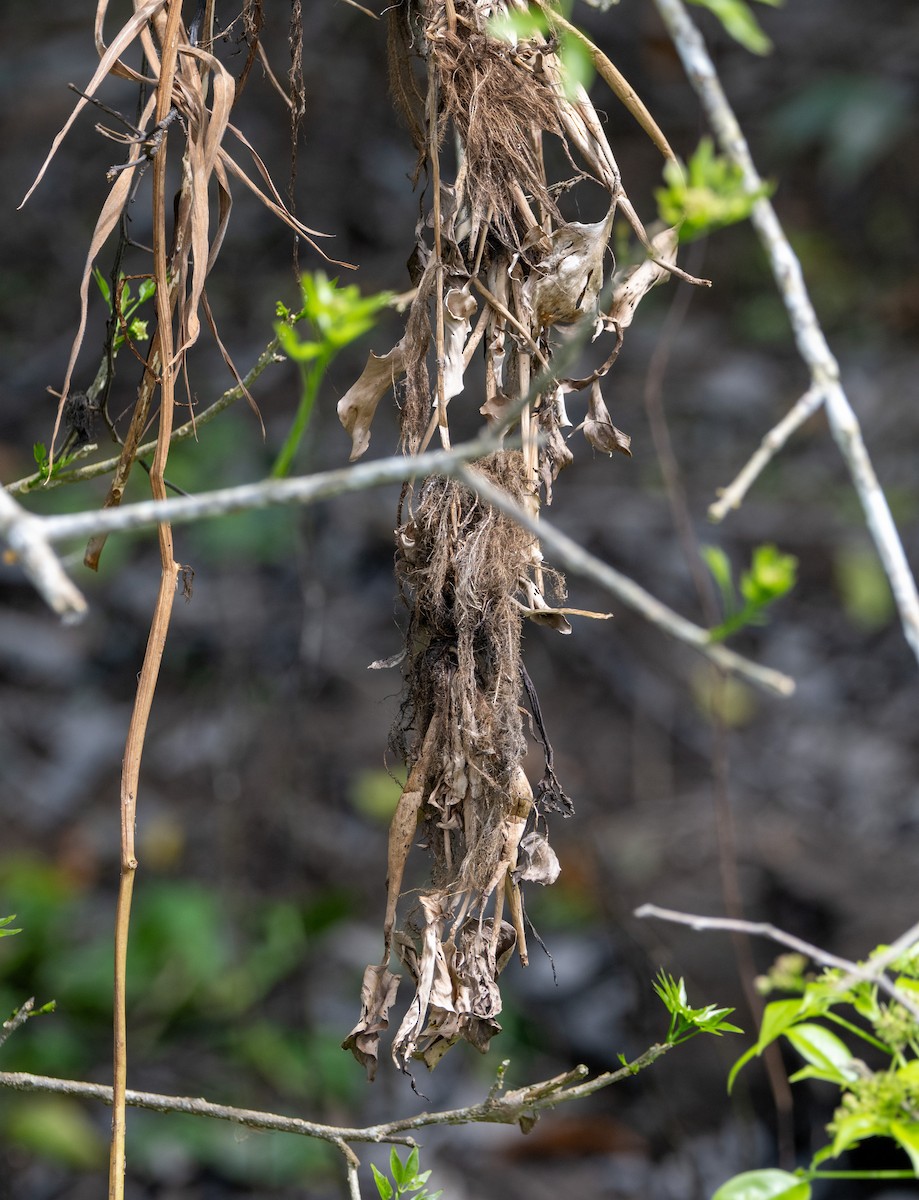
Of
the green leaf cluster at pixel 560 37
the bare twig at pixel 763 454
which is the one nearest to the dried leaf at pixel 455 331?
the green leaf cluster at pixel 560 37

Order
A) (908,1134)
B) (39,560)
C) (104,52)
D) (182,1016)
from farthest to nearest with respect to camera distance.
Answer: (182,1016), (104,52), (908,1134), (39,560)

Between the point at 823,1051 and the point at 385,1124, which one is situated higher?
the point at 823,1051

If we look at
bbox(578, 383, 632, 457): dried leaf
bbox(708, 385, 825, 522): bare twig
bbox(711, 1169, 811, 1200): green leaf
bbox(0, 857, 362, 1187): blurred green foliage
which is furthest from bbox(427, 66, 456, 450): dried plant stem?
bbox(0, 857, 362, 1187): blurred green foliage

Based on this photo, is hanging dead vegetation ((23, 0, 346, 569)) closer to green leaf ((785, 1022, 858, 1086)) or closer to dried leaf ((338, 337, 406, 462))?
dried leaf ((338, 337, 406, 462))

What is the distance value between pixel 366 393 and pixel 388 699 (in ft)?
3.90

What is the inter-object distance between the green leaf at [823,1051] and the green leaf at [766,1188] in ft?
0.22

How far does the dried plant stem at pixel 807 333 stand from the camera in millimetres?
463

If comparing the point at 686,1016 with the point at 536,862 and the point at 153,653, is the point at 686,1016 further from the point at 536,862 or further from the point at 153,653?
the point at 153,653

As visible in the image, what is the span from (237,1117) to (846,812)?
76.6 inches

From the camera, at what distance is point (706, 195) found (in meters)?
0.41

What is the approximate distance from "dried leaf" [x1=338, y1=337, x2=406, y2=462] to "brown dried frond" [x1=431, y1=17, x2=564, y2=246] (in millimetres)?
93

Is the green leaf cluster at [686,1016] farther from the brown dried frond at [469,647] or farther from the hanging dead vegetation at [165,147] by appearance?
the hanging dead vegetation at [165,147]

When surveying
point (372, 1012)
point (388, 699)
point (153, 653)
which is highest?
point (153, 653)

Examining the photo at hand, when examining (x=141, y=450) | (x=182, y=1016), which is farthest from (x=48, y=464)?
(x=182, y=1016)
